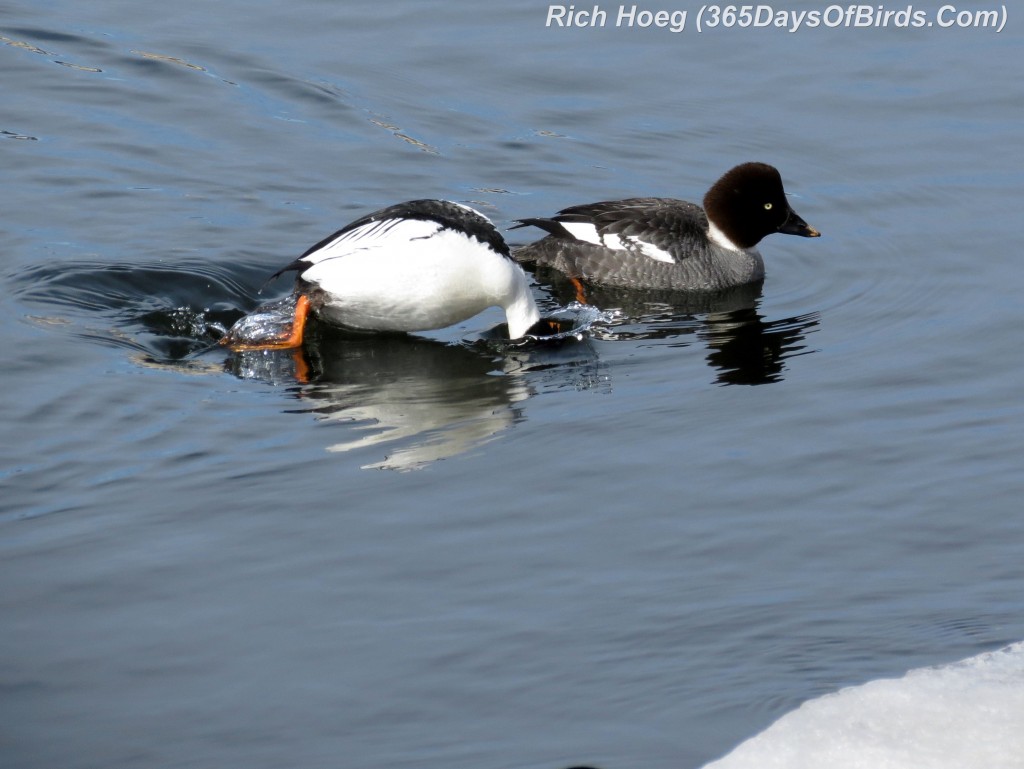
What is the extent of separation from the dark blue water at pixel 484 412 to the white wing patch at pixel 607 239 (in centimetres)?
54

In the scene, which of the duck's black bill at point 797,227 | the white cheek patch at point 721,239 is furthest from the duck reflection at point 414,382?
the duck's black bill at point 797,227

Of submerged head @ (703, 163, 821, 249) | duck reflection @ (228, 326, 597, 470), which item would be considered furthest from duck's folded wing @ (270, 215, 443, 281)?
submerged head @ (703, 163, 821, 249)

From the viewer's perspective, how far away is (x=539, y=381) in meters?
8.92

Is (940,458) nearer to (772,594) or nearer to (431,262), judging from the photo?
(772,594)

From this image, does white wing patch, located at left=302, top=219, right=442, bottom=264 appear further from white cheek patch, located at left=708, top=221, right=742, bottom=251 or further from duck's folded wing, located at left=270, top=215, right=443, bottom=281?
white cheek patch, located at left=708, top=221, right=742, bottom=251

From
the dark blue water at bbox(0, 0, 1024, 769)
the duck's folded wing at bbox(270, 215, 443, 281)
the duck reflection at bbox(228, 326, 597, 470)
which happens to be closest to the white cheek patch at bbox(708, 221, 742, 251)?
the dark blue water at bbox(0, 0, 1024, 769)

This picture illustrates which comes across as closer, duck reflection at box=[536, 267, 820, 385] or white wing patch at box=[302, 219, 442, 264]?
white wing patch at box=[302, 219, 442, 264]

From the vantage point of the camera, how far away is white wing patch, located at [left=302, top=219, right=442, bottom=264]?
29.9 ft

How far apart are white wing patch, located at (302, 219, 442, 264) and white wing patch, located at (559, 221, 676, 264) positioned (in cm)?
240

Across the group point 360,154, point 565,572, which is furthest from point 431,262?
point 360,154

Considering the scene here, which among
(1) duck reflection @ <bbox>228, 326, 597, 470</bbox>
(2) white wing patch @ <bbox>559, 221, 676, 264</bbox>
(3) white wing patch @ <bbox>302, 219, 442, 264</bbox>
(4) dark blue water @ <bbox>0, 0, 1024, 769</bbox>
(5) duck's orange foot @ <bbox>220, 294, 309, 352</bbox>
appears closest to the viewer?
(4) dark blue water @ <bbox>0, 0, 1024, 769</bbox>

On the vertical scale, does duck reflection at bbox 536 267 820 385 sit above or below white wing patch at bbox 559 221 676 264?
below

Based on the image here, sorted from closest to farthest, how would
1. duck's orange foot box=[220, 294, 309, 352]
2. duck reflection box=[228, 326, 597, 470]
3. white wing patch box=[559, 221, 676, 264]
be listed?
duck reflection box=[228, 326, 597, 470] < duck's orange foot box=[220, 294, 309, 352] < white wing patch box=[559, 221, 676, 264]

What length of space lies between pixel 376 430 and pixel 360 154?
18.3ft
